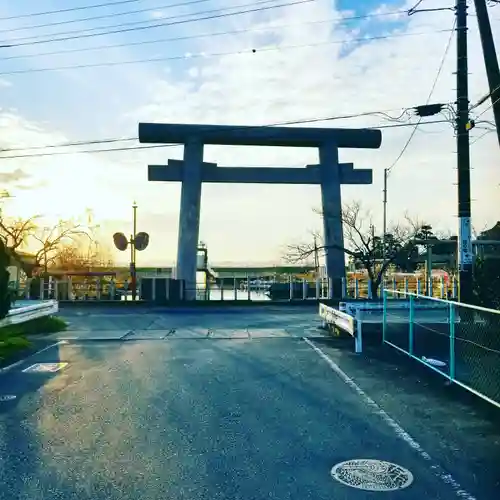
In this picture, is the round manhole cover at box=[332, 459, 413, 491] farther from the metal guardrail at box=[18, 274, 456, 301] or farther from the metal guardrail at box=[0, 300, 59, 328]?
the metal guardrail at box=[18, 274, 456, 301]

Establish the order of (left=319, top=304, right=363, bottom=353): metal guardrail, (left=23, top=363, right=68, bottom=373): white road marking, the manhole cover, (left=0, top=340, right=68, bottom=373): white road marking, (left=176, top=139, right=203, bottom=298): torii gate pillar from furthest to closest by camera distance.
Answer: (left=176, top=139, right=203, bottom=298): torii gate pillar
(left=319, top=304, right=363, bottom=353): metal guardrail
(left=0, top=340, right=68, bottom=373): white road marking
(left=23, top=363, right=68, bottom=373): white road marking
the manhole cover

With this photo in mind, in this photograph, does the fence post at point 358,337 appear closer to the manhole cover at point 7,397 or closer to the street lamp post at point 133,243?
the manhole cover at point 7,397

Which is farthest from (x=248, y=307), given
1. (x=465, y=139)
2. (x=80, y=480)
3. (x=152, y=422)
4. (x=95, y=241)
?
(x=95, y=241)

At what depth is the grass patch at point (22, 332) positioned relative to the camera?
12016 millimetres

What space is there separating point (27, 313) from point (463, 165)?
448 inches

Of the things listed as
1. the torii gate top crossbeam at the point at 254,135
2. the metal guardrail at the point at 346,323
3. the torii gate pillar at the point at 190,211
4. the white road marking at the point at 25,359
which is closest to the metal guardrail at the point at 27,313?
the white road marking at the point at 25,359

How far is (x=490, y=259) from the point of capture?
1605 cm

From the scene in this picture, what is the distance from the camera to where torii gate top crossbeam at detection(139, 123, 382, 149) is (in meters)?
26.0

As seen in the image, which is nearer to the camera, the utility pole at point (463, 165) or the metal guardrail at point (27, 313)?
the utility pole at point (463, 165)

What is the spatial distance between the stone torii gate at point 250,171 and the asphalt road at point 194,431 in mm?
15199

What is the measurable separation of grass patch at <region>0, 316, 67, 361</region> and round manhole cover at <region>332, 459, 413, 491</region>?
8.11 m

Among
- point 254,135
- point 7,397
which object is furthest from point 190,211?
point 7,397

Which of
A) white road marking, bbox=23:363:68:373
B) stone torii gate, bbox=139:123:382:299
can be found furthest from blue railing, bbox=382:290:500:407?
stone torii gate, bbox=139:123:382:299

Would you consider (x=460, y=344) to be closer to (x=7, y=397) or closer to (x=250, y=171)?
(x=7, y=397)
